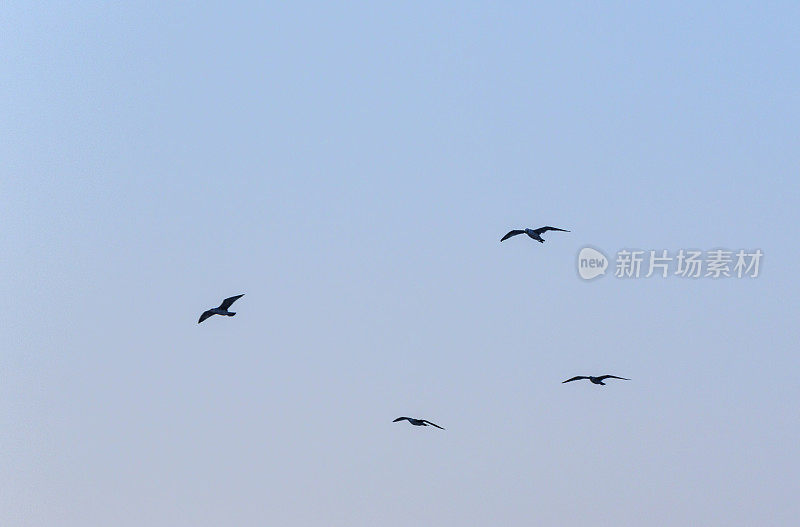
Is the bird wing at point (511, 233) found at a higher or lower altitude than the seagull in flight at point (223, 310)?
higher

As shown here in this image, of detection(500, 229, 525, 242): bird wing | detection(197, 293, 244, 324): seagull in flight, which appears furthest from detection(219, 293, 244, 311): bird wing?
detection(500, 229, 525, 242): bird wing

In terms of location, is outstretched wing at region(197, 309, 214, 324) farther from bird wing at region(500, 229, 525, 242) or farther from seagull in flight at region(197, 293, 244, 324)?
bird wing at region(500, 229, 525, 242)

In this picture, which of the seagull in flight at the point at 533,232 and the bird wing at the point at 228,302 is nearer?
the bird wing at the point at 228,302

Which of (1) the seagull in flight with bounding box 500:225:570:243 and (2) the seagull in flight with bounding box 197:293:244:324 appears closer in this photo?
(2) the seagull in flight with bounding box 197:293:244:324

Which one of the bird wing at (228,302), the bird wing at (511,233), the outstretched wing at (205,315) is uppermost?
the bird wing at (511,233)

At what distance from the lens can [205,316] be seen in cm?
5844

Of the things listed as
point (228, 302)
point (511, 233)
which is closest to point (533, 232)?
point (511, 233)

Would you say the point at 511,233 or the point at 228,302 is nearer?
the point at 228,302

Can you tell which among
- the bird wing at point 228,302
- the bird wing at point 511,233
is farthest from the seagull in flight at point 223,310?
the bird wing at point 511,233

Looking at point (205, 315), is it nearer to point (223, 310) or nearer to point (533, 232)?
point (223, 310)

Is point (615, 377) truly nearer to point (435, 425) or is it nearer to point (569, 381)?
point (569, 381)

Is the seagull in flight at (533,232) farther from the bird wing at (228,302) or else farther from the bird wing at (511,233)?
the bird wing at (228,302)

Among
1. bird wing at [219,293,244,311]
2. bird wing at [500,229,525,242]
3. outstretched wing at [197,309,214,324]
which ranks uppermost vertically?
bird wing at [500,229,525,242]

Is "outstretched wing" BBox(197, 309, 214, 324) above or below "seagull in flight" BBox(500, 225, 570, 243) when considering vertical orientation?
below
